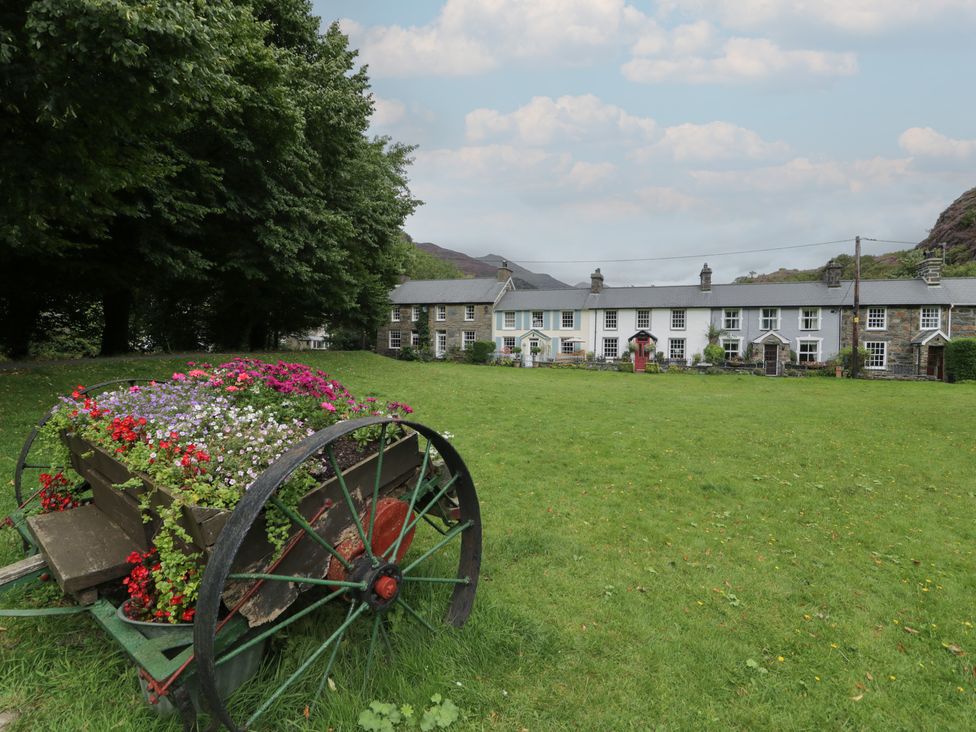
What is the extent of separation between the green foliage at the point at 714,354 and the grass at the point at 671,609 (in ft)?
93.9

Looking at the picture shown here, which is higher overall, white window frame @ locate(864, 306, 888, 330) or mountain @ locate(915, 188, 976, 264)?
mountain @ locate(915, 188, 976, 264)

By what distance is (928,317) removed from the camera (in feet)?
117

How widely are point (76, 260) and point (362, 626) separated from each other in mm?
16179

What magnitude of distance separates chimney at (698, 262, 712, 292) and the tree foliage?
2771 cm

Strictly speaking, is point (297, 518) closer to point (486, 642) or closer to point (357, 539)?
point (357, 539)

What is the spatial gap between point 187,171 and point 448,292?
35.7 metres

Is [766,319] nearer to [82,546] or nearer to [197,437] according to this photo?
[197,437]

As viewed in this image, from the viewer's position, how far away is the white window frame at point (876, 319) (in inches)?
1438

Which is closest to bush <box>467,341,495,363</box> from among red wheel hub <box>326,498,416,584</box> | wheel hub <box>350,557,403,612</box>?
red wheel hub <box>326,498,416,584</box>

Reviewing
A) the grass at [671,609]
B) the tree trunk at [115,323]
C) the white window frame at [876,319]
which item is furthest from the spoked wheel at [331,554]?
the white window frame at [876,319]

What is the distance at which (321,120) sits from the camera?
16.6 meters

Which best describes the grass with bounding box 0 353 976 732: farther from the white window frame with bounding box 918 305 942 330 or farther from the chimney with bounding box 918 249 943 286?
the chimney with bounding box 918 249 943 286

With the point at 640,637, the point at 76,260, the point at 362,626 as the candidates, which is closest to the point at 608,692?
the point at 640,637

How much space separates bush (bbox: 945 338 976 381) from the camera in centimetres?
2964
